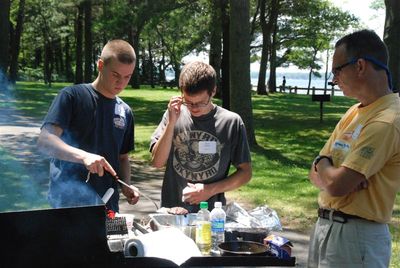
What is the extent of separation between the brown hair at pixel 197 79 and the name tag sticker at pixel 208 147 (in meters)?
0.34

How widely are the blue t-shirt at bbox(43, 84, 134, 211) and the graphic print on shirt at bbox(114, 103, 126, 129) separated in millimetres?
17

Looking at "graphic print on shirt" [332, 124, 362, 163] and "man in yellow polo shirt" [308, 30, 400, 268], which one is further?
"graphic print on shirt" [332, 124, 362, 163]

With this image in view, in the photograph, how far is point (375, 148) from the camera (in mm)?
2500

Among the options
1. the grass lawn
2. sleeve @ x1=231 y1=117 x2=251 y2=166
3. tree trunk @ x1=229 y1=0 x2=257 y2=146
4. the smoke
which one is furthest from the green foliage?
sleeve @ x1=231 y1=117 x2=251 y2=166

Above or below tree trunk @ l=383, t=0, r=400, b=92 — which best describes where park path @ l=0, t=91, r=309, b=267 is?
below

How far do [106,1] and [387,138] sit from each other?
73.3 feet

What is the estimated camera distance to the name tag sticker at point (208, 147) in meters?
3.31

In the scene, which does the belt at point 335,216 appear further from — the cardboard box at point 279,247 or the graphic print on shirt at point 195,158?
the graphic print on shirt at point 195,158

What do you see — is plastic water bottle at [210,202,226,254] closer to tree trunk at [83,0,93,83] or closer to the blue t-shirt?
the blue t-shirt

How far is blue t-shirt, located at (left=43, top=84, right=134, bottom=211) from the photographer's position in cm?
308

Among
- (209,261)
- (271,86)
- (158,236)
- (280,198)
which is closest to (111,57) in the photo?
(158,236)

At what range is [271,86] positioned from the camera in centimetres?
4006

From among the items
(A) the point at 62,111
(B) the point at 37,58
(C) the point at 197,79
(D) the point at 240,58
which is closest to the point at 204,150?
(C) the point at 197,79

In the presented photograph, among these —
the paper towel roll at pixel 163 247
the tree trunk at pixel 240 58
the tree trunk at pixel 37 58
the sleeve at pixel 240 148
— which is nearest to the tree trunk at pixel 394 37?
the tree trunk at pixel 240 58
